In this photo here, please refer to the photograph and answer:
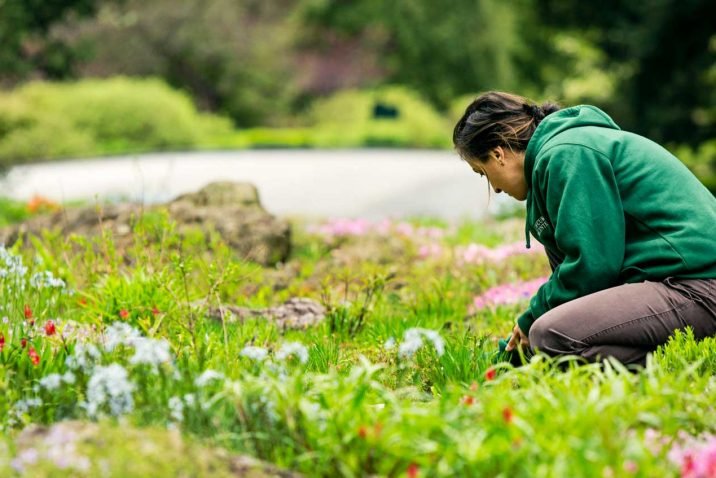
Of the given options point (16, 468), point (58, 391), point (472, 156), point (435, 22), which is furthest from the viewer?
point (435, 22)

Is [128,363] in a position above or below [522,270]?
above

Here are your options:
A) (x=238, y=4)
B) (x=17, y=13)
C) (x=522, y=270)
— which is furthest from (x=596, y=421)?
(x=238, y=4)

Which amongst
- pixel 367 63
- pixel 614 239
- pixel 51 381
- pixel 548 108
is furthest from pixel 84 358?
pixel 367 63

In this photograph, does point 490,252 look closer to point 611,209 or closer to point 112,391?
point 611,209

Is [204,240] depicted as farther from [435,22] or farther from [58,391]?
[435,22]

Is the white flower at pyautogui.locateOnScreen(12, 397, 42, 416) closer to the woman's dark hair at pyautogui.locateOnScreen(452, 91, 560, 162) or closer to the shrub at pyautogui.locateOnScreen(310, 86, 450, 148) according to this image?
the woman's dark hair at pyautogui.locateOnScreen(452, 91, 560, 162)

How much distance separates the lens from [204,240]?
6688 millimetres

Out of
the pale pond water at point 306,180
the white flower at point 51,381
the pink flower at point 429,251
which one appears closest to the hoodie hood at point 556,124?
the white flower at point 51,381

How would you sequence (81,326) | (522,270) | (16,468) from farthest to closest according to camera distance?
(522,270)
(81,326)
(16,468)

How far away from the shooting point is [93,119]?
80.8 feet

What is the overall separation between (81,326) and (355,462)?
2237mm

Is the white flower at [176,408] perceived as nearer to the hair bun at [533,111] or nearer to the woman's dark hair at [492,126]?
the woman's dark hair at [492,126]

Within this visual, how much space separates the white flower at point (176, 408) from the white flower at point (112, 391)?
0.11 metres

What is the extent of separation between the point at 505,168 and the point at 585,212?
1.60 feet
